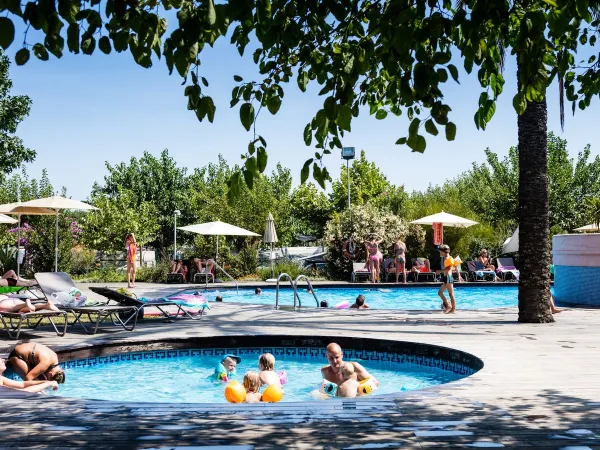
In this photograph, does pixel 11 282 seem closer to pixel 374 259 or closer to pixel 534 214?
pixel 374 259

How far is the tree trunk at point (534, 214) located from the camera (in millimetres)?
11688

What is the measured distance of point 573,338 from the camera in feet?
32.3

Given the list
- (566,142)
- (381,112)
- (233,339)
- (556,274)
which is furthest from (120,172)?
(381,112)

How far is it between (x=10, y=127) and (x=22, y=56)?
2691 cm

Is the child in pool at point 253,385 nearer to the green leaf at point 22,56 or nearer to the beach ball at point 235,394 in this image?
the beach ball at point 235,394

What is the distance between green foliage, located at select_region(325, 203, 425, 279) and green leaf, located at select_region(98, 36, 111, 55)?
79.9ft

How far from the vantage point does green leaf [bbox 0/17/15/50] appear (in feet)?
8.30

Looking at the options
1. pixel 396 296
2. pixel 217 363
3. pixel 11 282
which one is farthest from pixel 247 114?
pixel 396 296

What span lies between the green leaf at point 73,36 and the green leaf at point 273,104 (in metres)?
1.31

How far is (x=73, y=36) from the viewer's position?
2.93 metres

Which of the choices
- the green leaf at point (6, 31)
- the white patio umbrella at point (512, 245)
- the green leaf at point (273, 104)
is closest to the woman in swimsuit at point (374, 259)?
the white patio umbrella at point (512, 245)

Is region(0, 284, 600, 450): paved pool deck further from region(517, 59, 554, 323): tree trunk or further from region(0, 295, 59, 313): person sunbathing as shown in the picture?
region(0, 295, 59, 313): person sunbathing

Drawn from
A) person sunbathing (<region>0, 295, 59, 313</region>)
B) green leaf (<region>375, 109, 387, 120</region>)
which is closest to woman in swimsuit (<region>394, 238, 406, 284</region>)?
person sunbathing (<region>0, 295, 59, 313</region>)

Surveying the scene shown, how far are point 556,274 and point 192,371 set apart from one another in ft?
34.9
